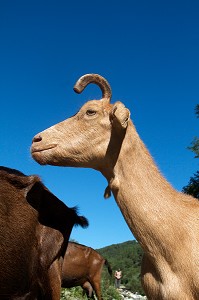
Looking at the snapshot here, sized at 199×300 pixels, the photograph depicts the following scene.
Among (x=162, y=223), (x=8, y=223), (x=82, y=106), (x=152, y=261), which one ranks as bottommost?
(x=152, y=261)

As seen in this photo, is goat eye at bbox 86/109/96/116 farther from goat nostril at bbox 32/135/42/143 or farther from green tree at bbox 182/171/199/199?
green tree at bbox 182/171/199/199

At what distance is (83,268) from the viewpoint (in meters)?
15.7

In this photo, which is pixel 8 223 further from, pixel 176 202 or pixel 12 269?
pixel 176 202

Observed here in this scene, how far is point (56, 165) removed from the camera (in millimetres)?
4965

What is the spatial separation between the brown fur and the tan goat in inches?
28.9

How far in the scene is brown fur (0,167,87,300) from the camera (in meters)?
5.00

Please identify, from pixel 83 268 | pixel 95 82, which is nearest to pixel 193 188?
pixel 83 268

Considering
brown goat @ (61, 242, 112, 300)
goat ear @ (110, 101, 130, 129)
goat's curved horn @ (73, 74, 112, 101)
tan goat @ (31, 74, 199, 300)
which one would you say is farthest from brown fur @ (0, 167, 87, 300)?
brown goat @ (61, 242, 112, 300)

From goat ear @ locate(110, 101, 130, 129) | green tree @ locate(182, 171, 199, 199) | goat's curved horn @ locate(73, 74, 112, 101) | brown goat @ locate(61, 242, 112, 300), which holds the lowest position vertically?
goat ear @ locate(110, 101, 130, 129)

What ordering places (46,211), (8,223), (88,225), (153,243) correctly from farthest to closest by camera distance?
(88,225)
(46,211)
(8,223)
(153,243)

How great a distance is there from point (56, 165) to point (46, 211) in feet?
3.01

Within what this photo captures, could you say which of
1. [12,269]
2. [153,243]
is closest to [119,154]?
[153,243]

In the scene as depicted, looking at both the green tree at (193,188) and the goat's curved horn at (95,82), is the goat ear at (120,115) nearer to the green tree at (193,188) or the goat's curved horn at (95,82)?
the goat's curved horn at (95,82)

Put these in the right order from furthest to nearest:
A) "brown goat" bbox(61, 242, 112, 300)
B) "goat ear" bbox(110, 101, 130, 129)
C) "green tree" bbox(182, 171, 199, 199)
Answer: "green tree" bbox(182, 171, 199, 199), "brown goat" bbox(61, 242, 112, 300), "goat ear" bbox(110, 101, 130, 129)
